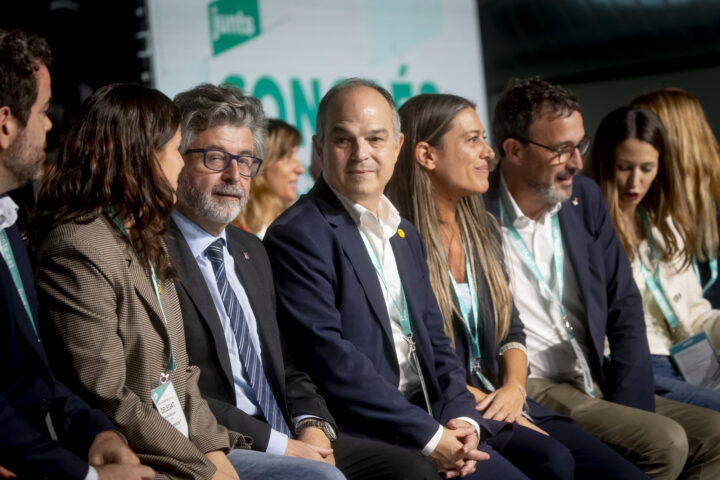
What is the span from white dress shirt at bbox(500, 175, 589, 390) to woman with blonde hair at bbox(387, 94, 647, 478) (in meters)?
0.14

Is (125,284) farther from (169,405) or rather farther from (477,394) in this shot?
(477,394)

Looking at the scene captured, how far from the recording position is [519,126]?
128 inches

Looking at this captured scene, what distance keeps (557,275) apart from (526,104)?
72 centimetres

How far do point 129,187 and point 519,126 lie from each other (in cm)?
181

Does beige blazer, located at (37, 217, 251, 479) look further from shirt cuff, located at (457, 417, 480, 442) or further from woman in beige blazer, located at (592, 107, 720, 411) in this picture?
woman in beige blazer, located at (592, 107, 720, 411)

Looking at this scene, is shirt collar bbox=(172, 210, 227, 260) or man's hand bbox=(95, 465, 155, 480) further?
shirt collar bbox=(172, 210, 227, 260)

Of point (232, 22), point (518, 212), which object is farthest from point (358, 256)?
point (232, 22)

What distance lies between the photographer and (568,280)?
3.11m

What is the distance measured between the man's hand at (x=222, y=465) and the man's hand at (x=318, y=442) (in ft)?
0.70

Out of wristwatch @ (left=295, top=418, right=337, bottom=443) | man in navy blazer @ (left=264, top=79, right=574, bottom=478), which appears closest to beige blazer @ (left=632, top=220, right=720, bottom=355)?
man in navy blazer @ (left=264, top=79, right=574, bottom=478)

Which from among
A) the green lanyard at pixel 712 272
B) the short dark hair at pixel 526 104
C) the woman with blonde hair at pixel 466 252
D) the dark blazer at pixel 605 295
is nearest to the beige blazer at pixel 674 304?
the green lanyard at pixel 712 272

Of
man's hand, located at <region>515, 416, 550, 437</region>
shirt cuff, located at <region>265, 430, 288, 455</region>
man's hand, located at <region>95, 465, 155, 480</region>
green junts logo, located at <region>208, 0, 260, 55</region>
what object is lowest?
man's hand, located at <region>515, 416, 550, 437</region>

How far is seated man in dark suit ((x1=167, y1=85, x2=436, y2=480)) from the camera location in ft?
6.89

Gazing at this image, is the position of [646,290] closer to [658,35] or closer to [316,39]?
[316,39]
